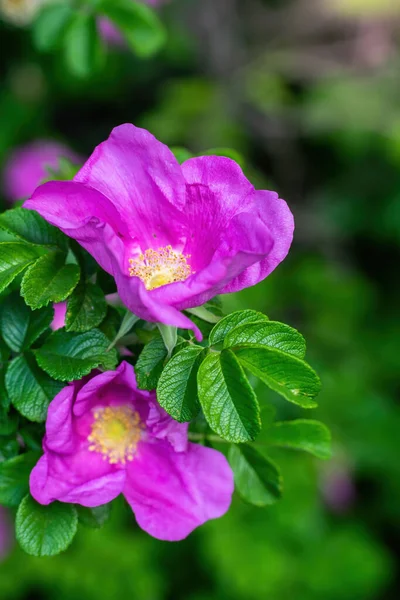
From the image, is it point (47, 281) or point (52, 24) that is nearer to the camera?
point (47, 281)

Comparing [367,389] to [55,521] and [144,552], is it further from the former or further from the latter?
[55,521]

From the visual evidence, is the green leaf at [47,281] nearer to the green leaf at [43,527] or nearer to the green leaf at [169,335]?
the green leaf at [169,335]

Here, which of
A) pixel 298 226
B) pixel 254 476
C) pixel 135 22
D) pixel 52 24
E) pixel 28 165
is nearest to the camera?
pixel 254 476

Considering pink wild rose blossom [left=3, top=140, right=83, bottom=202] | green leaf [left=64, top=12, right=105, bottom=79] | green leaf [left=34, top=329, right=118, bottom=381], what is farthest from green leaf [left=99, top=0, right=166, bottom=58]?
pink wild rose blossom [left=3, top=140, right=83, bottom=202]

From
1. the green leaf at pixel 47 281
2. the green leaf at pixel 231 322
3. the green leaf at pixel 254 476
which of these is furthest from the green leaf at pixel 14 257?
the green leaf at pixel 254 476

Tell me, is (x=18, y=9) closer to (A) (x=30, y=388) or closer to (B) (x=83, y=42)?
(B) (x=83, y=42)

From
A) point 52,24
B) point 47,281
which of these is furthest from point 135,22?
point 47,281

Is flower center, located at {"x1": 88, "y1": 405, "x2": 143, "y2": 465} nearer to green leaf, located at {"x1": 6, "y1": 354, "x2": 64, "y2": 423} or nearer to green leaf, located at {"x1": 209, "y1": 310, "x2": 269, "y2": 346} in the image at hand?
green leaf, located at {"x1": 6, "y1": 354, "x2": 64, "y2": 423}
